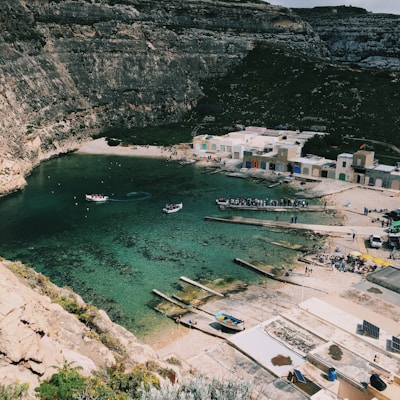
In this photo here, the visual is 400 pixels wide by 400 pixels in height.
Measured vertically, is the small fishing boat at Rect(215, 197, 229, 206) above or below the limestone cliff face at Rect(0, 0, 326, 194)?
below

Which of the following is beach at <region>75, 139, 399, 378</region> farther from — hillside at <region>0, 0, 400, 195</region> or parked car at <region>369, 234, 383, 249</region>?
hillside at <region>0, 0, 400, 195</region>

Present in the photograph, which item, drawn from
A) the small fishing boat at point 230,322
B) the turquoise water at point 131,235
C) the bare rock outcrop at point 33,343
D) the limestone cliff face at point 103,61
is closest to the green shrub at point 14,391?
the bare rock outcrop at point 33,343

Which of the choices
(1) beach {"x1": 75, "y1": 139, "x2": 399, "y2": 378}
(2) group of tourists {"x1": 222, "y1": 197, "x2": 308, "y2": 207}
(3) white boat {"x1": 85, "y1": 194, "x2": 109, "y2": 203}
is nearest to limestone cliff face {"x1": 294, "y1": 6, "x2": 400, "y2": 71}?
(1) beach {"x1": 75, "y1": 139, "x2": 399, "y2": 378}

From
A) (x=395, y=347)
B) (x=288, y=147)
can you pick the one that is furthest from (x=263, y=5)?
(x=395, y=347)

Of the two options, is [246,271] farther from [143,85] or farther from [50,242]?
[143,85]

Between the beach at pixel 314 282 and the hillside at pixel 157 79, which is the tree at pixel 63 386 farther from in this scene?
the hillside at pixel 157 79

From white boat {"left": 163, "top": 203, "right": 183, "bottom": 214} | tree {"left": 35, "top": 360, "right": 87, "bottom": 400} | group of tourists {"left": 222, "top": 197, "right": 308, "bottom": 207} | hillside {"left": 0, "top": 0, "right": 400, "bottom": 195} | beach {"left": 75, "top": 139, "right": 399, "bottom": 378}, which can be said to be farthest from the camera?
hillside {"left": 0, "top": 0, "right": 400, "bottom": 195}

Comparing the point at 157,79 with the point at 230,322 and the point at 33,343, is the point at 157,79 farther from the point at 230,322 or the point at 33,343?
the point at 33,343
